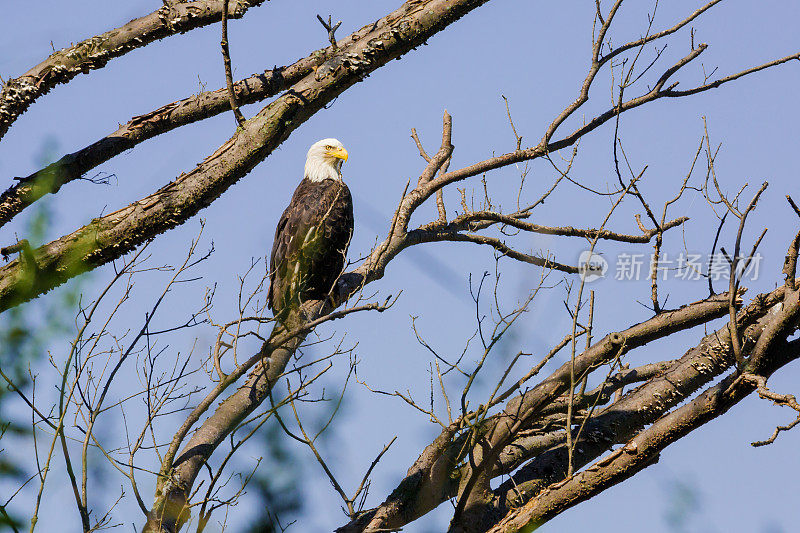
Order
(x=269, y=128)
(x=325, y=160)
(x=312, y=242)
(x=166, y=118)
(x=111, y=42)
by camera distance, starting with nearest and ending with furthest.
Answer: (x=269, y=128)
(x=166, y=118)
(x=111, y=42)
(x=312, y=242)
(x=325, y=160)

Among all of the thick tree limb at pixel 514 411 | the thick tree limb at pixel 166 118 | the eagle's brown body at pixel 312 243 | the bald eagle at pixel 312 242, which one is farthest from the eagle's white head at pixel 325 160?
the thick tree limb at pixel 514 411

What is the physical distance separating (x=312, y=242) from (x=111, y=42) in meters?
1.84

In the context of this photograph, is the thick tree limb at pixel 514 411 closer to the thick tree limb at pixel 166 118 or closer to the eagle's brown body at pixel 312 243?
the eagle's brown body at pixel 312 243

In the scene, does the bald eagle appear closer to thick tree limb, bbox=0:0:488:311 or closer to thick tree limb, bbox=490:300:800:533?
thick tree limb, bbox=0:0:488:311

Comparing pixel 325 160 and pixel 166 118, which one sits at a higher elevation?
pixel 325 160

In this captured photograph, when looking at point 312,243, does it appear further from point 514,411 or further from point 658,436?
point 658,436

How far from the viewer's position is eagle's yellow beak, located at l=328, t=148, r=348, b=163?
6789 millimetres

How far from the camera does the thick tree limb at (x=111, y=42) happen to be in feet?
15.3

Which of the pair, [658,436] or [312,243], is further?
[312,243]

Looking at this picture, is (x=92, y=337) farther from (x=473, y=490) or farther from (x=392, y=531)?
(x=473, y=490)

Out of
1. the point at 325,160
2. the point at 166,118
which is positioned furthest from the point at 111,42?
the point at 325,160

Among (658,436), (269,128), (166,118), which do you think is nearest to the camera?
(658,436)

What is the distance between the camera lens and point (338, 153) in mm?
6809

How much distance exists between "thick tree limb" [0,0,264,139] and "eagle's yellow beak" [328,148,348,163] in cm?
210
